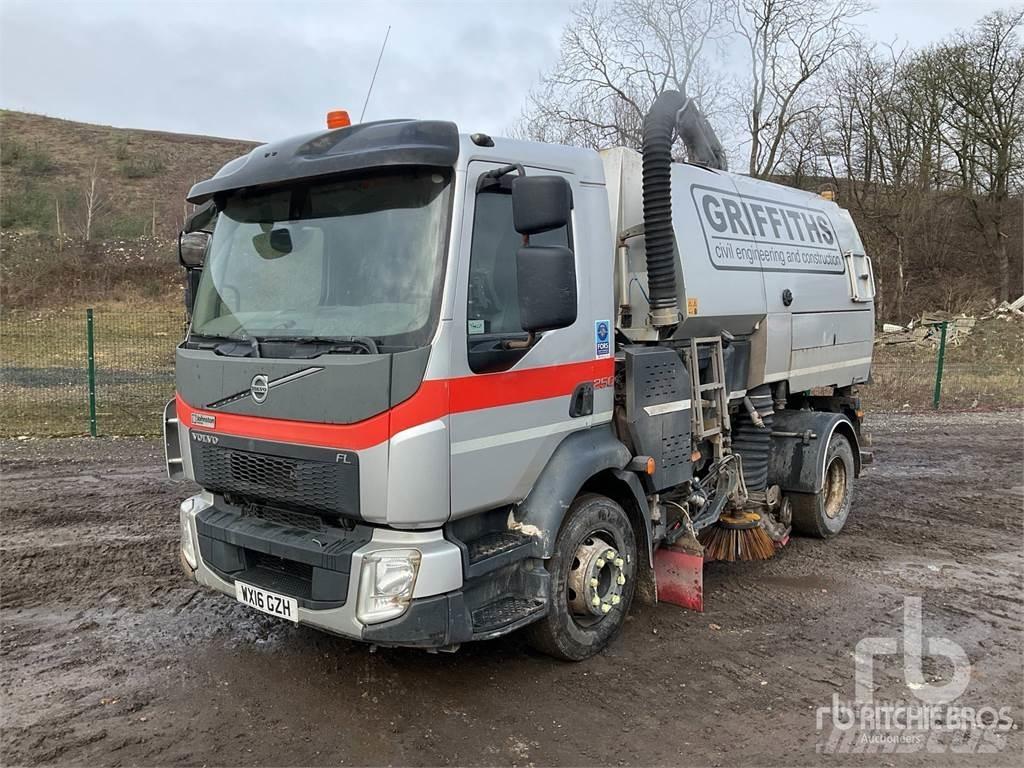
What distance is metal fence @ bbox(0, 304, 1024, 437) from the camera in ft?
35.6

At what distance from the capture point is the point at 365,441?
337 cm

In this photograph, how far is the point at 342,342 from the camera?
3490 millimetres

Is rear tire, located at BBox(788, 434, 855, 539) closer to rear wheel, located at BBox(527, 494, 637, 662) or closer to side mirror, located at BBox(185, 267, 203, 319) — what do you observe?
rear wheel, located at BBox(527, 494, 637, 662)

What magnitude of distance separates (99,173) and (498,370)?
39.4 m

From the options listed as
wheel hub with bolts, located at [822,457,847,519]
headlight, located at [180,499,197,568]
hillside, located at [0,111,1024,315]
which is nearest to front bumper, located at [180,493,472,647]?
headlight, located at [180,499,197,568]

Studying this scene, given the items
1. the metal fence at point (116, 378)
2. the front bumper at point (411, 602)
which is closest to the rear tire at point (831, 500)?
the front bumper at point (411, 602)

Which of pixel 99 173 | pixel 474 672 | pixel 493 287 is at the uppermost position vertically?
pixel 99 173

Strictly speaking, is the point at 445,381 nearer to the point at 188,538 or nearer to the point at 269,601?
the point at 269,601

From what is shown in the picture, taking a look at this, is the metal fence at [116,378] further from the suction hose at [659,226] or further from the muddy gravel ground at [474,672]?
the suction hose at [659,226]

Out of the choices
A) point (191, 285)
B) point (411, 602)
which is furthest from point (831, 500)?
point (191, 285)

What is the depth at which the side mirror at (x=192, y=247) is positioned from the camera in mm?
4609

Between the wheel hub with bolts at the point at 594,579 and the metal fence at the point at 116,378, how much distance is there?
8.28m

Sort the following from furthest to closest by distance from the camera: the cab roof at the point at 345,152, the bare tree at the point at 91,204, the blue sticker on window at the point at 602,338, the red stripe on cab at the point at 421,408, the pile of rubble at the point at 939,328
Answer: the bare tree at the point at 91,204 → the pile of rubble at the point at 939,328 → the blue sticker on window at the point at 602,338 → the cab roof at the point at 345,152 → the red stripe on cab at the point at 421,408

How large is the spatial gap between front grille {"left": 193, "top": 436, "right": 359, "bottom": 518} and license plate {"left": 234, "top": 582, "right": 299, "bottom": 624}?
13.9 inches
